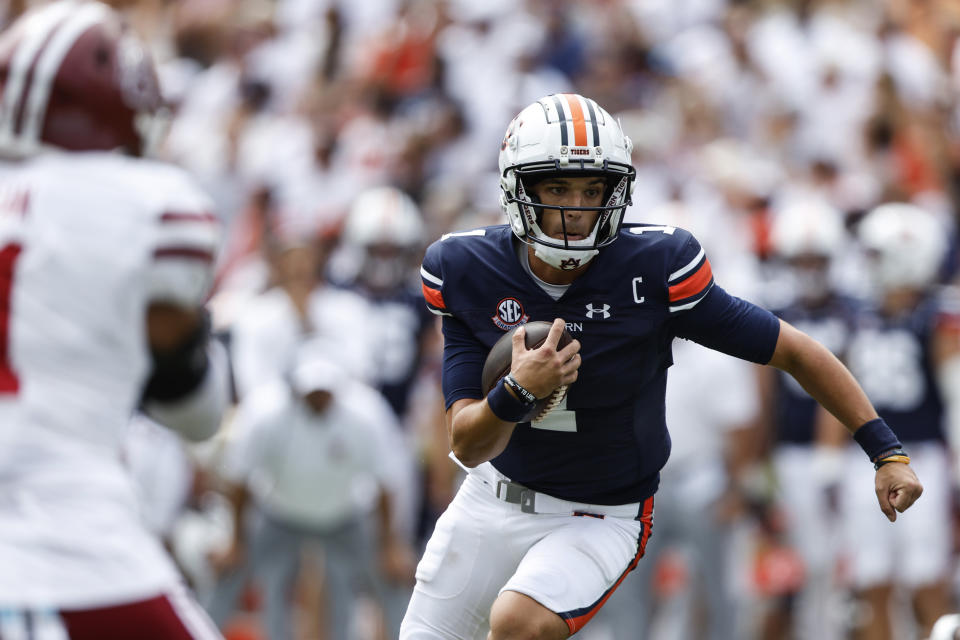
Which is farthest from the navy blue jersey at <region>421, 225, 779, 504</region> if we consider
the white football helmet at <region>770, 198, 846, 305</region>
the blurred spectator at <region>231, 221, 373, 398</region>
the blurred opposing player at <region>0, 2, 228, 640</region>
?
the white football helmet at <region>770, 198, 846, 305</region>

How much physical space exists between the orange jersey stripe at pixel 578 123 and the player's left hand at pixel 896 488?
1.17 metres

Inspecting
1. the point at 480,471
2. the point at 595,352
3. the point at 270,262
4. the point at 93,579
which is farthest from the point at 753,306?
the point at 270,262

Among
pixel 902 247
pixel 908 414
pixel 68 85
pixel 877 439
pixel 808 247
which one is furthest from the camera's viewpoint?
pixel 808 247

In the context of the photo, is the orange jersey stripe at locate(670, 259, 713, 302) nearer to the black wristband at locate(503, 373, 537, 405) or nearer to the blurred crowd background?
the black wristband at locate(503, 373, 537, 405)

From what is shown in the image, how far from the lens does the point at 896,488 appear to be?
12.5 ft

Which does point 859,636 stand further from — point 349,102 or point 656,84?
point 349,102

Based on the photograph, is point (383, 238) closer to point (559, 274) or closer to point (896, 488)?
point (559, 274)

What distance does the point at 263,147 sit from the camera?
10.7 m

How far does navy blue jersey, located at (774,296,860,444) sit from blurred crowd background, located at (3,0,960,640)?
81 millimetres

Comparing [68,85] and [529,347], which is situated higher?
[68,85]

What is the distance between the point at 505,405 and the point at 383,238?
5133 mm

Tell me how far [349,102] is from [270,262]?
255cm

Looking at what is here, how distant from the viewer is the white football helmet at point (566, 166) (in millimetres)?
3896

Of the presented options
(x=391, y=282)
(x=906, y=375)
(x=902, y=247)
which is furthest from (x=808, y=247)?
(x=391, y=282)
